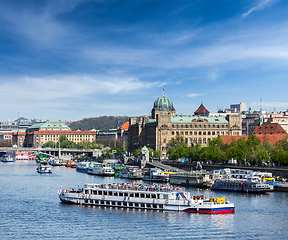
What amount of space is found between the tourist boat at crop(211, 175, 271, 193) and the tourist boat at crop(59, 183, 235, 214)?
2116 cm

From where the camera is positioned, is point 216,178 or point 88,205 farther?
point 216,178

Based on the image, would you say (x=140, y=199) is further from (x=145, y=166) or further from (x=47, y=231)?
(x=145, y=166)

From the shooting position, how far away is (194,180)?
107688mm

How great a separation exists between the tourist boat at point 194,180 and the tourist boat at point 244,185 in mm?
5845

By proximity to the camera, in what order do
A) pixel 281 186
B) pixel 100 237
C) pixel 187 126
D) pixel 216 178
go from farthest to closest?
pixel 187 126
pixel 216 178
pixel 281 186
pixel 100 237

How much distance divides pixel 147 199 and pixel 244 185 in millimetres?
27843

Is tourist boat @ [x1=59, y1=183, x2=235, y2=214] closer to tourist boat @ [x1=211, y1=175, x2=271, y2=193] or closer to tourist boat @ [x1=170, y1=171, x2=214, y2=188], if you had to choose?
tourist boat @ [x1=211, y1=175, x2=271, y2=193]

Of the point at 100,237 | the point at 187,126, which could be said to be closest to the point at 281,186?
the point at 100,237

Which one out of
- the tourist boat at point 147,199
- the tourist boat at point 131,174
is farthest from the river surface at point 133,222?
the tourist boat at point 131,174

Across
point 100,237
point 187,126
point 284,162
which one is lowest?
point 100,237

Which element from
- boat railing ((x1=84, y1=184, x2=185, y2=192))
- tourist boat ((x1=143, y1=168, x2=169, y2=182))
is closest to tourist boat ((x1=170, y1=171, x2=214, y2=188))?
tourist boat ((x1=143, y1=168, x2=169, y2=182))

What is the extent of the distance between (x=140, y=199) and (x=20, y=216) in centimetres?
1681

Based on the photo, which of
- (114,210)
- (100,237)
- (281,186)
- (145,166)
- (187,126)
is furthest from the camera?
(187,126)

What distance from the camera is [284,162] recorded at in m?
112
